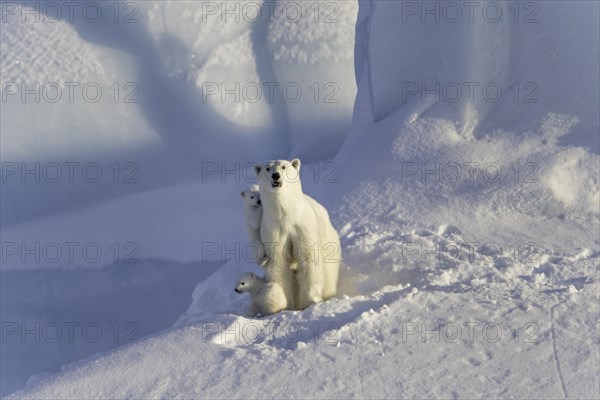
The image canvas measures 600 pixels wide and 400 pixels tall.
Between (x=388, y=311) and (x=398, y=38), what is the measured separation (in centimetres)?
309

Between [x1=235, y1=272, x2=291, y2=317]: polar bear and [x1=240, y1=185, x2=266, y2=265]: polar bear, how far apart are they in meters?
0.13

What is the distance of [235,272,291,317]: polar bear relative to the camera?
4457 millimetres

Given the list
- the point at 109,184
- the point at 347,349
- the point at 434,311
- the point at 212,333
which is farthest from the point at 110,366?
the point at 109,184

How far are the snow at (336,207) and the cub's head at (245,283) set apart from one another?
267 mm

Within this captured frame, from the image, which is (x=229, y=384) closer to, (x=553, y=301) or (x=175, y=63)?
(x=553, y=301)

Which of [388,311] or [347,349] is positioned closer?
[347,349]

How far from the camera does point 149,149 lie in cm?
793
